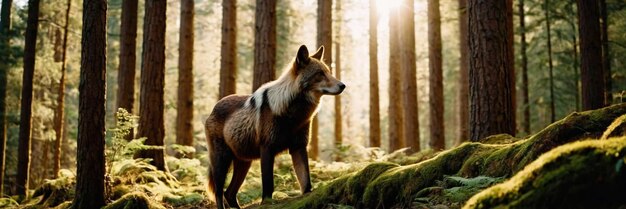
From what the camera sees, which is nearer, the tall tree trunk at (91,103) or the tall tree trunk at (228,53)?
the tall tree trunk at (91,103)

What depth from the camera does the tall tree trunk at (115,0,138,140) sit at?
14.3m

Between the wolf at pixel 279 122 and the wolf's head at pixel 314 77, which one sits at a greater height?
the wolf's head at pixel 314 77

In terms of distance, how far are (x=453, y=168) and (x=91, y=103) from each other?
5616mm

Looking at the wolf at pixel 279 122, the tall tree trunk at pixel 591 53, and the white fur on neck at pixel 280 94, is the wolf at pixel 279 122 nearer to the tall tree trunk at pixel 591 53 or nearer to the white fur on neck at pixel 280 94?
the white fur on neck at pixel 280 94

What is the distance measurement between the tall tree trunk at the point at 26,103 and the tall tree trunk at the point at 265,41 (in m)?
7.88

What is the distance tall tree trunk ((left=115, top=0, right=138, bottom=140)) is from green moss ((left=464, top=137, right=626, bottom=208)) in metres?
12.8

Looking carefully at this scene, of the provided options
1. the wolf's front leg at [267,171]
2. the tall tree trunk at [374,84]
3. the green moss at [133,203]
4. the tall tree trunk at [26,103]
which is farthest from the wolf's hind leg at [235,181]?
the tall tree trunk at [374,84]

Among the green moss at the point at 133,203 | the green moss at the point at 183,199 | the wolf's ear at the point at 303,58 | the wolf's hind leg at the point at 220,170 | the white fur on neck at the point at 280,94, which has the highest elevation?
the wolf's ear at the point at 303,58

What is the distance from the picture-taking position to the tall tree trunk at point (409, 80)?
20.2 metres

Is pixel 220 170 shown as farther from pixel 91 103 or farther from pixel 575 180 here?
pixel 575 180

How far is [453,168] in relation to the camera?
5934mm

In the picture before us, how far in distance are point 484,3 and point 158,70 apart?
8.03 m

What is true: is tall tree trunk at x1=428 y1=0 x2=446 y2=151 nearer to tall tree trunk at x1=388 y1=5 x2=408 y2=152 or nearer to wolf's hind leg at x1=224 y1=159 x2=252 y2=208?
tall tree trunk at x1=388 y1=5 x2=408 y2=152

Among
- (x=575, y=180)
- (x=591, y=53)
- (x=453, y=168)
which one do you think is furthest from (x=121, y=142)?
(x=591, y=53)
